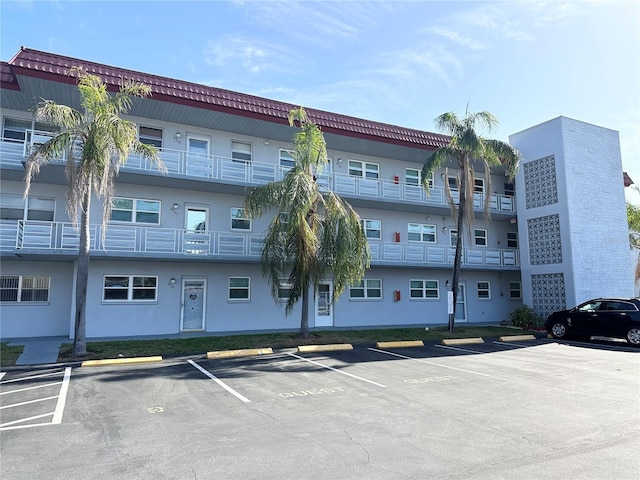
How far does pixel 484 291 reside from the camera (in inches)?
955

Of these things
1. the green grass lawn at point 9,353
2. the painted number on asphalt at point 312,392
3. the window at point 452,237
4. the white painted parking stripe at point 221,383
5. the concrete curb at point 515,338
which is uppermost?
the window at point 452,237

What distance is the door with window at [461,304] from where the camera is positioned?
23375 millimetres

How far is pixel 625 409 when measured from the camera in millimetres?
7336

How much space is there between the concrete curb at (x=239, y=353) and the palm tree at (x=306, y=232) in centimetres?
227

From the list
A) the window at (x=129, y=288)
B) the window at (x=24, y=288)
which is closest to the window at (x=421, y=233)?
the window at (x=129, y=288)

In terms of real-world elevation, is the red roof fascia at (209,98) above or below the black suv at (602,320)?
above

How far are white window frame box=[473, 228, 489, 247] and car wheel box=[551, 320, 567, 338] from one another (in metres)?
7.23

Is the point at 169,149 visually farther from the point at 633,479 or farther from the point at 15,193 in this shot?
the point at 633,479

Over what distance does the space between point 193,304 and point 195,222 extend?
3412 mm

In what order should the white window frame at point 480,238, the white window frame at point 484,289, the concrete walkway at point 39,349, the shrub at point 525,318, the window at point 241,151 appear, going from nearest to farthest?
the concrete walkway at point 39,349 → the window at point 241,151 → the shrub at point 525,318 → the white window frame at point 484,289 → the white window frame at point 480,238

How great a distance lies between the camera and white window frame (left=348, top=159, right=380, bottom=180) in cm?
2184

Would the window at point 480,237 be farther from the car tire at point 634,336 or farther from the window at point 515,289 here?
the car tire at point 634,336

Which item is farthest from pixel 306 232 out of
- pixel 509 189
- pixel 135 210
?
pixel 509 189

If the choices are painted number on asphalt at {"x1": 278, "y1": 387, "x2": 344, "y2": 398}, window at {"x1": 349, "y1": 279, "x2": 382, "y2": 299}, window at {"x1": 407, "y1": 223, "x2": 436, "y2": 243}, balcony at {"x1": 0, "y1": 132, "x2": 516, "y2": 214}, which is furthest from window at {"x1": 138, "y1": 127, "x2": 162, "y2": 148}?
painted number on asphalt at {"x1": 278, "y1": 387, "x2": 344, "y2": 398}
